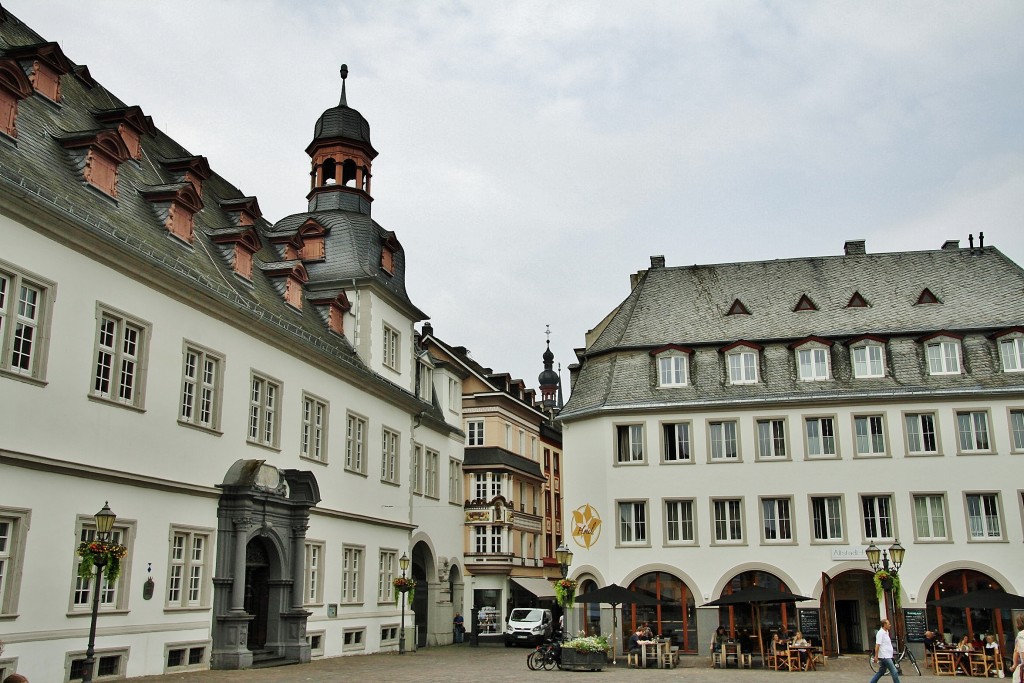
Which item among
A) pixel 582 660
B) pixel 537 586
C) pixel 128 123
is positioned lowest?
pixel 582 660

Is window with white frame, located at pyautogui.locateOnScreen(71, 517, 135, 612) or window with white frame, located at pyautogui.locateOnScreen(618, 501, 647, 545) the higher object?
window with white frame, located at pyautogui.locateOnScreen(618, 501, 647, 545)

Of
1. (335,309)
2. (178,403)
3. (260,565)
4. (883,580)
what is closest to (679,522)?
(883,580)

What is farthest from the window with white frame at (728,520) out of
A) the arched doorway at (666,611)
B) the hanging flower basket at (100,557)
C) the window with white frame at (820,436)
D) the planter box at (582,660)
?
the hanging flower basket at (100,557)

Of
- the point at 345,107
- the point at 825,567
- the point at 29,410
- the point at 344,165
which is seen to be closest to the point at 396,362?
the point at 344,165

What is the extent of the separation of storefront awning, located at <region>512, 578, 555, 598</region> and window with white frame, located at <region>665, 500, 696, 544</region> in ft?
54.1

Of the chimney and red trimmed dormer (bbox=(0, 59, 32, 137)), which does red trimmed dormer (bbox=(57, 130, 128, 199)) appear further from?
the chimney

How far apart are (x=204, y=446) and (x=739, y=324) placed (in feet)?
80.2

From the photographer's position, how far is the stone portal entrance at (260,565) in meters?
25.4

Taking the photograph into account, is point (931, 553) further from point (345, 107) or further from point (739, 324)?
point (345, 107)

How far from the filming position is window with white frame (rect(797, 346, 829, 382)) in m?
39.7

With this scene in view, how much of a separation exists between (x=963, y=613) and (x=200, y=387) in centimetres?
2807

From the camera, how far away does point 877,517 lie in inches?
1471

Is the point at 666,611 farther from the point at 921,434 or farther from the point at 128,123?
the point at 128,123

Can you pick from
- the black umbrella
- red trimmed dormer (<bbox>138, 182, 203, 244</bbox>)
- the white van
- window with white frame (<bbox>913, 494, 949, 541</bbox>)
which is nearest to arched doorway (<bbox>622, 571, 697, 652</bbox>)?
window with white frame (<bbox>913, 494, 949, 541</bbox>)
